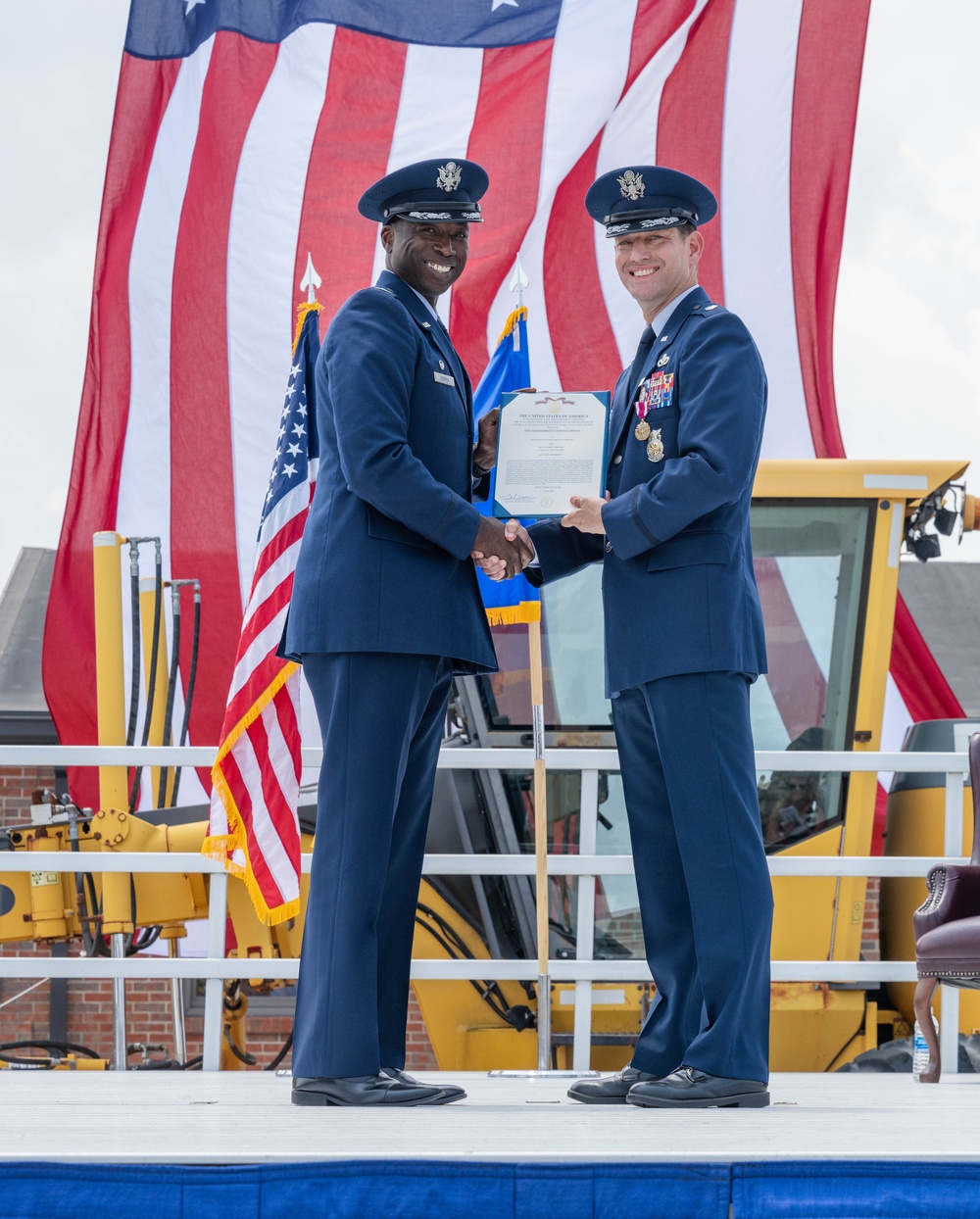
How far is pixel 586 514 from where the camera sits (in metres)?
2.96

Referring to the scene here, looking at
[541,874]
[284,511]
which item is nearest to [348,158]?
[284,511]

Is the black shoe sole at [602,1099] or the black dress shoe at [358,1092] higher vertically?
the black dress shoe at [358,1092]

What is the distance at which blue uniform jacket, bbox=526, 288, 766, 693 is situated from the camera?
2.78 m

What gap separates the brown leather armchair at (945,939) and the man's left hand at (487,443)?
6.33 ft

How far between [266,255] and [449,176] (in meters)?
5.04

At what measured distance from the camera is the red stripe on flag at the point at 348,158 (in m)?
7.72

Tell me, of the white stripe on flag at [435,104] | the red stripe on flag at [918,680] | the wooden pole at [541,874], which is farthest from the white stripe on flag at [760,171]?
the wooden pole at [541,874]

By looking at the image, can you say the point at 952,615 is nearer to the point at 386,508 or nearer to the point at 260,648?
the point at 260,648

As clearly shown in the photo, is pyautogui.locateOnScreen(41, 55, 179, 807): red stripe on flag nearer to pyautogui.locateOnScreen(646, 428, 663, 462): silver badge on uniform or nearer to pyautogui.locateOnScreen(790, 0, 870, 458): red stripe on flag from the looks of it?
pyautogui.locateOnScreen(790, 0, 870, 458): red stripe on flag

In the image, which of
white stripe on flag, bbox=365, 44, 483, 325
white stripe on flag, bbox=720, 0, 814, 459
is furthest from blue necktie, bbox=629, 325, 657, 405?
white stripe on flag, bbox=365, 44, 483, 325

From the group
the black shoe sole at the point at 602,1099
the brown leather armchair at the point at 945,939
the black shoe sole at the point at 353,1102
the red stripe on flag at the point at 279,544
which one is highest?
the red stripe on flag at the point at 279,544

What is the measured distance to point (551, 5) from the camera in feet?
25.1

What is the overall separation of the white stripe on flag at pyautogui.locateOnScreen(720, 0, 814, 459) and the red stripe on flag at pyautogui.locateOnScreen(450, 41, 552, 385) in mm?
1101

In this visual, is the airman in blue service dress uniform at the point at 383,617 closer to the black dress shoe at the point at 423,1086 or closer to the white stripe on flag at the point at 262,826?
the black dress shoe at the point at 423,1086
